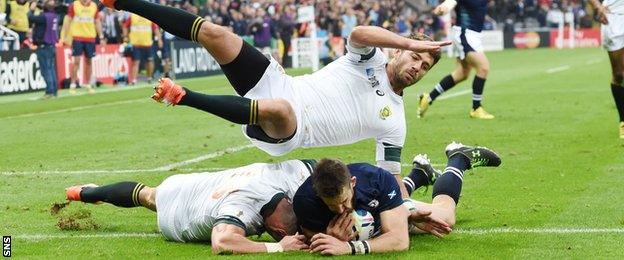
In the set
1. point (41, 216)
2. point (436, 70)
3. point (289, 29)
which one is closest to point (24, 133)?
point (41, 216)

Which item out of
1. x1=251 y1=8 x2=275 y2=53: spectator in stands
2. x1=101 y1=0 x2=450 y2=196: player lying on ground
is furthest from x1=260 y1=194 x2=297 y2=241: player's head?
x1=251 y1=8 x2=275 y2=53: spectator in stands

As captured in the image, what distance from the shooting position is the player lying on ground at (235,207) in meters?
8.00

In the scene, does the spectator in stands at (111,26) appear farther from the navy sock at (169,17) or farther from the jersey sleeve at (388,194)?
the jersey sleeve at (388,194)

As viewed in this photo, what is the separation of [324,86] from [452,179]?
130 cm

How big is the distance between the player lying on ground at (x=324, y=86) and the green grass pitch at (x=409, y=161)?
98cm

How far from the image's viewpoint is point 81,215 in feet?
31.2

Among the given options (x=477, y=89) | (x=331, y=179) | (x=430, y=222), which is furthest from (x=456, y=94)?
(x=331, y=179)

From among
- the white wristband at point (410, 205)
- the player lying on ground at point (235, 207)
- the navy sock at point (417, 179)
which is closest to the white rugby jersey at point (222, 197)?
the player lying on ground at point (235, 207)

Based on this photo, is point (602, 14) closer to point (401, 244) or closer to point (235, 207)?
point (401, 244)

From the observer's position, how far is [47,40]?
27625mm

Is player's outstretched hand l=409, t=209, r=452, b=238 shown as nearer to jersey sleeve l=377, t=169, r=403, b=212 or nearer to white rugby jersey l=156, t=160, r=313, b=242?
jersey sleeve l=377, t=169, r=403, b=212

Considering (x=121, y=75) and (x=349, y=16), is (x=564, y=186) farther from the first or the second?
(x=349, y=16)

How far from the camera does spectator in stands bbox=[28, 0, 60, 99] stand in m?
26.3

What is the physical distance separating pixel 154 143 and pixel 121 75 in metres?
17.9
